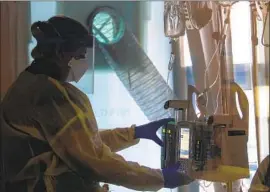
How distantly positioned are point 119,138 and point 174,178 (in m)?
0.20

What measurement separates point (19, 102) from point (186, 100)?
0.44 metres

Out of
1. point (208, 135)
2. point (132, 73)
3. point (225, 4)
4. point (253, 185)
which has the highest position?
point (225, 4)

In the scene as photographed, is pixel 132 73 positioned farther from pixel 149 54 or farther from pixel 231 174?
pixel 231 174

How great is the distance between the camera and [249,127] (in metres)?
1.13

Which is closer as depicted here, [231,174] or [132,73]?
[231,174]

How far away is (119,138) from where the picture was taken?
1182 millimetres

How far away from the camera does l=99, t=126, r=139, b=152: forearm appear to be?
116 centimetres

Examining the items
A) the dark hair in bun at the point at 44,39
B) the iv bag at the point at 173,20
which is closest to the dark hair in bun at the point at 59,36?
the dark hair in bun at the point at 44,39

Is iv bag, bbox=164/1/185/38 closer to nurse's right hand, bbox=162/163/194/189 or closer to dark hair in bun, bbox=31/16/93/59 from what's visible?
dark hair in bun, bbox=31/16/93/59

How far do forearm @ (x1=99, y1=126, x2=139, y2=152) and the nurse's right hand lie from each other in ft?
0.47

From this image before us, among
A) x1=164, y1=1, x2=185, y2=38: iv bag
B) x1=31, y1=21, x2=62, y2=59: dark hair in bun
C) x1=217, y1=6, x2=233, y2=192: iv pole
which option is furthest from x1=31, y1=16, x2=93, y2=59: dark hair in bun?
x1=217, y1=6, x2=233, y2=192: iv pole

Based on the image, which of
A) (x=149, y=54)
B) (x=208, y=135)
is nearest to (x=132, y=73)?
(x=149, y=54)

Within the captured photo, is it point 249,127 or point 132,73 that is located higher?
point 132,73

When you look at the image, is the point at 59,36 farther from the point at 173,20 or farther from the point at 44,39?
the point at 173,20
